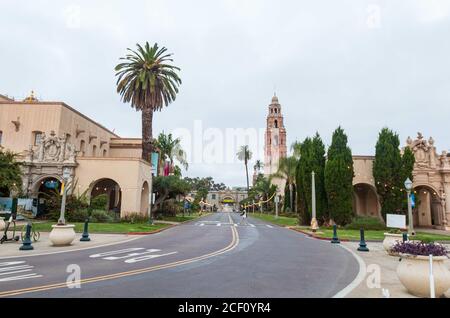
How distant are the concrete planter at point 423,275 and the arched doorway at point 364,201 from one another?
31.4m

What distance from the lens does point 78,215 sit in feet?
92.0

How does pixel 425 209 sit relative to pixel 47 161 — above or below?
below

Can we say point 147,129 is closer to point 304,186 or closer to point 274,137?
point 304,186

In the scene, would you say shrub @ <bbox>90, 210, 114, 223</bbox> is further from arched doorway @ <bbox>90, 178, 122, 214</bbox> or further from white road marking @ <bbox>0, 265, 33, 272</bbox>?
white road marking @ <bbox>0, 265, 33, 272</bbox>

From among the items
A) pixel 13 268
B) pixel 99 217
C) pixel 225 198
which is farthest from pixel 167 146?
pixel 225 198

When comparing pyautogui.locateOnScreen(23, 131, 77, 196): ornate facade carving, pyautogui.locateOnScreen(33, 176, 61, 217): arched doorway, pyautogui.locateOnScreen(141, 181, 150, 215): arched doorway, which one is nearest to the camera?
pyautogui.locateOnScreen(33, 176, 61, 217): arched doorway

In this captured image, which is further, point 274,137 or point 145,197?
point 274,137

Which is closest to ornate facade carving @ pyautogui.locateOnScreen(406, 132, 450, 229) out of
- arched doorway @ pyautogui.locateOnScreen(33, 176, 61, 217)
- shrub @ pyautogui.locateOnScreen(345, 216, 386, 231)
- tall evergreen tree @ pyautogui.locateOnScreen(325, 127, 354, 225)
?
tall evergreen tree @ pyautogui.locateOnScreen(325, 127, 354, 225)

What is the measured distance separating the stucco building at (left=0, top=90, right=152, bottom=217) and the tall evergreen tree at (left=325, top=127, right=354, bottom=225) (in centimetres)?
2032

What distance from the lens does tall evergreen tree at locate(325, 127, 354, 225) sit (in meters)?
30.5

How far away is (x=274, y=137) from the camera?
101500 mm

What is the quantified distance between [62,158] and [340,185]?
2964cm
